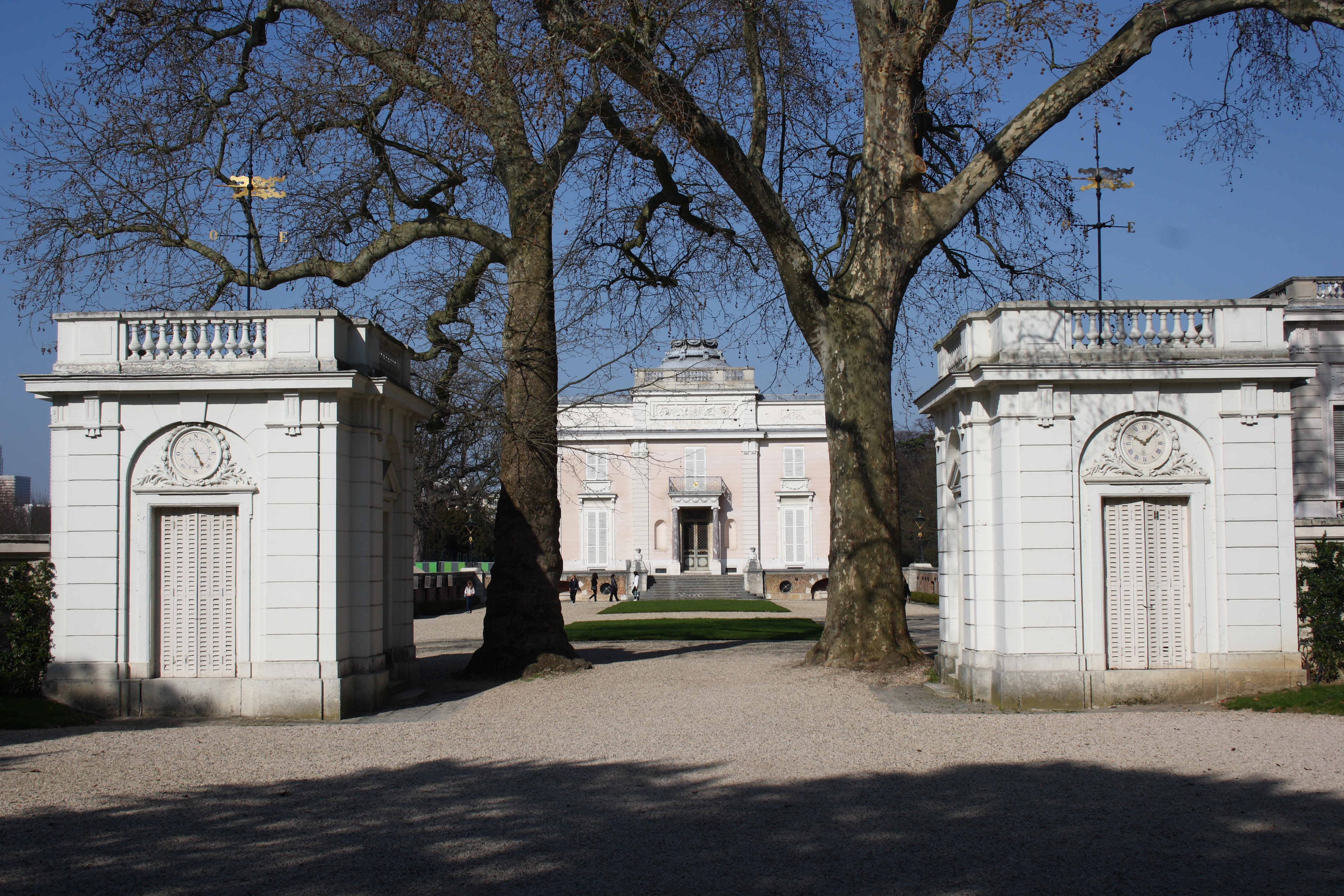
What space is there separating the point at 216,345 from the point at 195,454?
117 cm

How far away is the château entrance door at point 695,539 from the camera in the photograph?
160ft

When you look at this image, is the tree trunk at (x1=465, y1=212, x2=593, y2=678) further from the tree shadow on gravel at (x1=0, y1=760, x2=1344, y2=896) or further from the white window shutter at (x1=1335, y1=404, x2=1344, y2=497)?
the white window shutter at (x1=1335, y1=404, x2=1344, y2=497)

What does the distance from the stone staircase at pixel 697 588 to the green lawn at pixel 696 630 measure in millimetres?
12949

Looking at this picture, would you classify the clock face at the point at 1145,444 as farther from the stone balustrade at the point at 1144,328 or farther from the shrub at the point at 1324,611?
the shrub at the point at 1324,611

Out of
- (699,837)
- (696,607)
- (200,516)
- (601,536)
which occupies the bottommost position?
(696,607)

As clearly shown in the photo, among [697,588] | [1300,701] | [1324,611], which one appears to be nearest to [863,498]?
[1324,611]

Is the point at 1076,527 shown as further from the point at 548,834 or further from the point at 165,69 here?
the point at 165,69

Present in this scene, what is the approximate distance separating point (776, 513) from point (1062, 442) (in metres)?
37.3

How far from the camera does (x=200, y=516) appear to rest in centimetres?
1177

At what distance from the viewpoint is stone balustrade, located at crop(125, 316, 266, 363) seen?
38.6 feet

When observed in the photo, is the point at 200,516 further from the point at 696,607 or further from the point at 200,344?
the point at 696,607

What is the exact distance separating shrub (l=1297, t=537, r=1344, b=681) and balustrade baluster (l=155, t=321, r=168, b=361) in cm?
1212

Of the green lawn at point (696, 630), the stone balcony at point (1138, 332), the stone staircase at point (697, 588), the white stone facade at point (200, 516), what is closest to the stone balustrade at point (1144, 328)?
the stone balcony at point (1138, 332)

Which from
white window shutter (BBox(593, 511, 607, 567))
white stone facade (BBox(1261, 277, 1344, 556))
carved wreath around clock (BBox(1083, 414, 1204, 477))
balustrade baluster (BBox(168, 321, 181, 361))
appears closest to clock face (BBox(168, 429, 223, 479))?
balustrade baluster (BBox(168, 321, 181, 361))
